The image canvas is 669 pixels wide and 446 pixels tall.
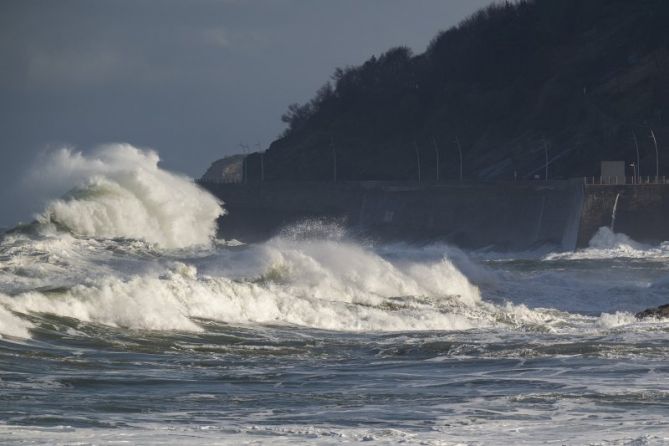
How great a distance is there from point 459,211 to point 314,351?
175ft

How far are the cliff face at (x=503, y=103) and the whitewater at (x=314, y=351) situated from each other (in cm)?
4370

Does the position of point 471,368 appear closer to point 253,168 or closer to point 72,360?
point 72,360

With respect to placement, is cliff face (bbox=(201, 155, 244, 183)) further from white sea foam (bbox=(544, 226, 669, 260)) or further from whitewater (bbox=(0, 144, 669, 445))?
whitewater (bbox=(0, 144, 669, 445))

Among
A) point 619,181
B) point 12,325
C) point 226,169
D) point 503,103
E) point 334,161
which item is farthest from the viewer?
point 226,169

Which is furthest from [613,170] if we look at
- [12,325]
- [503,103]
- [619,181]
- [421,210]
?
[12,325]

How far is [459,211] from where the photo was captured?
7375 centimetres

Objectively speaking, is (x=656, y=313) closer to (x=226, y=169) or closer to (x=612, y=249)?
(x=612, y=249)

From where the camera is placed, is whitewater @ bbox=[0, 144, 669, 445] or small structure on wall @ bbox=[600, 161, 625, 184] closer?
whitewater @ bbox=[0, 144, 669, 445]

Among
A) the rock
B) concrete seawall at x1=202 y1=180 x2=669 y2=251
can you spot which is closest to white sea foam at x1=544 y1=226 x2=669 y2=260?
concrete seawall at x1=202 y1=180 x2=669 y2=251

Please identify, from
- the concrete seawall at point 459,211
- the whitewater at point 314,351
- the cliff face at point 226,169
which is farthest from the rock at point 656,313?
the cliff face at point 226,169

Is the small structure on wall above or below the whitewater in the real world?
above

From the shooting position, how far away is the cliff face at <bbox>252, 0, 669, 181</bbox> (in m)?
82.5

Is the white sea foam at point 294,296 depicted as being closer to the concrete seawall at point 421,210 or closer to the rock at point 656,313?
the rock at point 656,313

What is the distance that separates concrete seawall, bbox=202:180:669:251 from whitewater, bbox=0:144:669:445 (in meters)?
23.7
